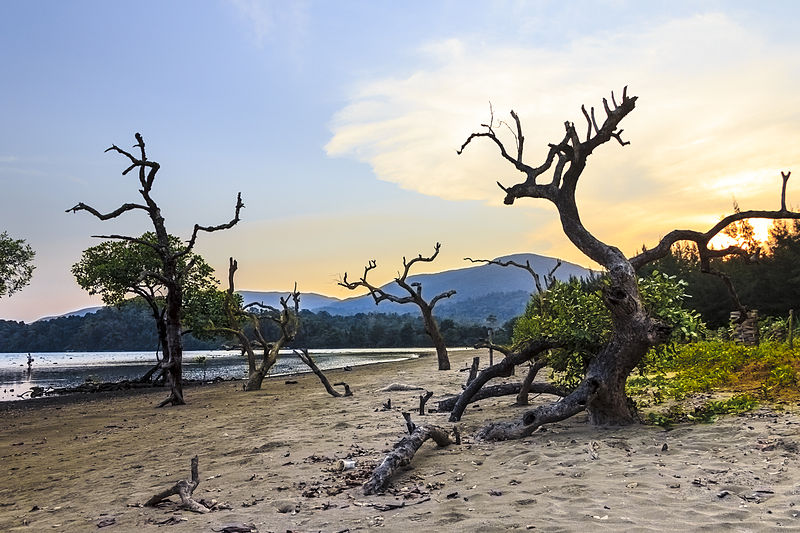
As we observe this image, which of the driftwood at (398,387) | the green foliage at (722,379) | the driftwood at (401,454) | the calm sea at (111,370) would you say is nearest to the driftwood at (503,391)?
the green foliage at (722,379)

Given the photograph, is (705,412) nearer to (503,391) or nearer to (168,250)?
(503,391)

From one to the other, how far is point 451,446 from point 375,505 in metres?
2.78

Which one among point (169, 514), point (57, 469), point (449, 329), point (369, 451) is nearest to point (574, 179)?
point (369, 451)

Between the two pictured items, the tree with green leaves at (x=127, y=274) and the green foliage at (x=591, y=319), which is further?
the tree with green leaves at (x=127, y=274)

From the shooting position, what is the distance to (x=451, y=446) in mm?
8617

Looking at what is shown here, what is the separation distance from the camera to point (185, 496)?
6426mm

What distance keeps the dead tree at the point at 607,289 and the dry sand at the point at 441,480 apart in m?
0.42

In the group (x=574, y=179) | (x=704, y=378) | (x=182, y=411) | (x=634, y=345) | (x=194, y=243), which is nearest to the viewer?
(x=634, y=345)

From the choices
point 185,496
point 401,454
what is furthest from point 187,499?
→ point 401,454

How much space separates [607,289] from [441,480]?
3.82 metres

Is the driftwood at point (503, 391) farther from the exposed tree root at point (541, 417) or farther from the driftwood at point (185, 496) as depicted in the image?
the driftwood at point (185, 496)

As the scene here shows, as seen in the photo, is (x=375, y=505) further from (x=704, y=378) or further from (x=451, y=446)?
(x=704, y=378)

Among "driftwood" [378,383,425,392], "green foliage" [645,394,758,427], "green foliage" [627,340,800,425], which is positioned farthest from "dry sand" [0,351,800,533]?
"driftwood" [378,383,425,392]

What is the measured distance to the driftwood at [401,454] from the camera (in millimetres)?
6548
